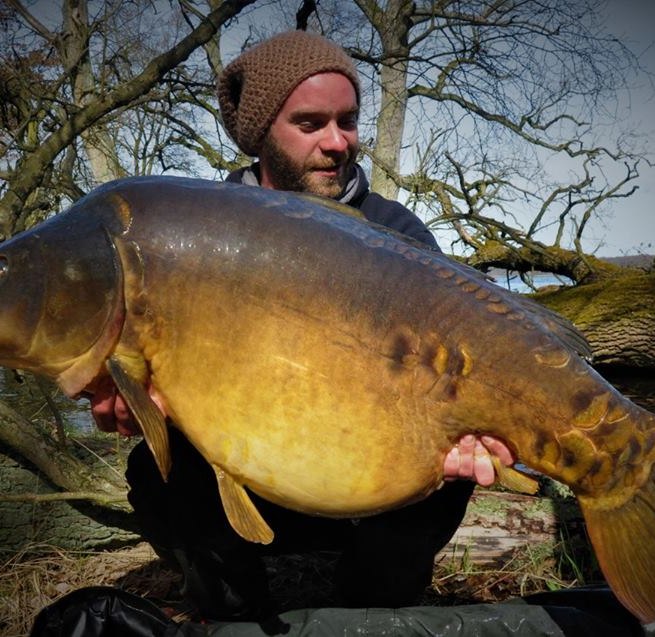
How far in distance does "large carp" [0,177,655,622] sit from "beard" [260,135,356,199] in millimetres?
995

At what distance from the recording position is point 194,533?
1.98 meters

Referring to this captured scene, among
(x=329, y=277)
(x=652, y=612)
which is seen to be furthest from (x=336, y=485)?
(x=652, y=612)

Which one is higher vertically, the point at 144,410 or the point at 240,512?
the point at 144,410

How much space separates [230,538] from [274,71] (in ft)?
5.69

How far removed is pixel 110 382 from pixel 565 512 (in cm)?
192

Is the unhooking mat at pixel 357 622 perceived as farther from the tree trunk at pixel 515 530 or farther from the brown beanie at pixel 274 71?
the brown beanie at pixel 274 71

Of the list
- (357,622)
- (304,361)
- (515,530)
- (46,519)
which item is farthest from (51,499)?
(515,530)

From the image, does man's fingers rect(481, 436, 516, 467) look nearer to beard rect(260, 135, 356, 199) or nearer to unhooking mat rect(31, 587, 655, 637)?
unhooking mat rect(31, 587, 655, 637)

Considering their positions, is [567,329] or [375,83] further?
[375,83]

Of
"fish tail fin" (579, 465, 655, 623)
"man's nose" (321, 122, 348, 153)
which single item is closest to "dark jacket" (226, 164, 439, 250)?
"man's nose" (321, 122, 348, 153)

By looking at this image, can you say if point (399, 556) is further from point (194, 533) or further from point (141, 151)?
Answer: point (141, 151)

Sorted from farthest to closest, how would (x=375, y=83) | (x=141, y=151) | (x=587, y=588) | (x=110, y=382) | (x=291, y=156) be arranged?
(x=141, y=151)
(x=375, y=83)
(x=291, y=156)
(x=587, y=588)
(x=110, y=382)

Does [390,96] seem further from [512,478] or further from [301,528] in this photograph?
[512,478]

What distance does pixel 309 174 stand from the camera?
7.96 feet
